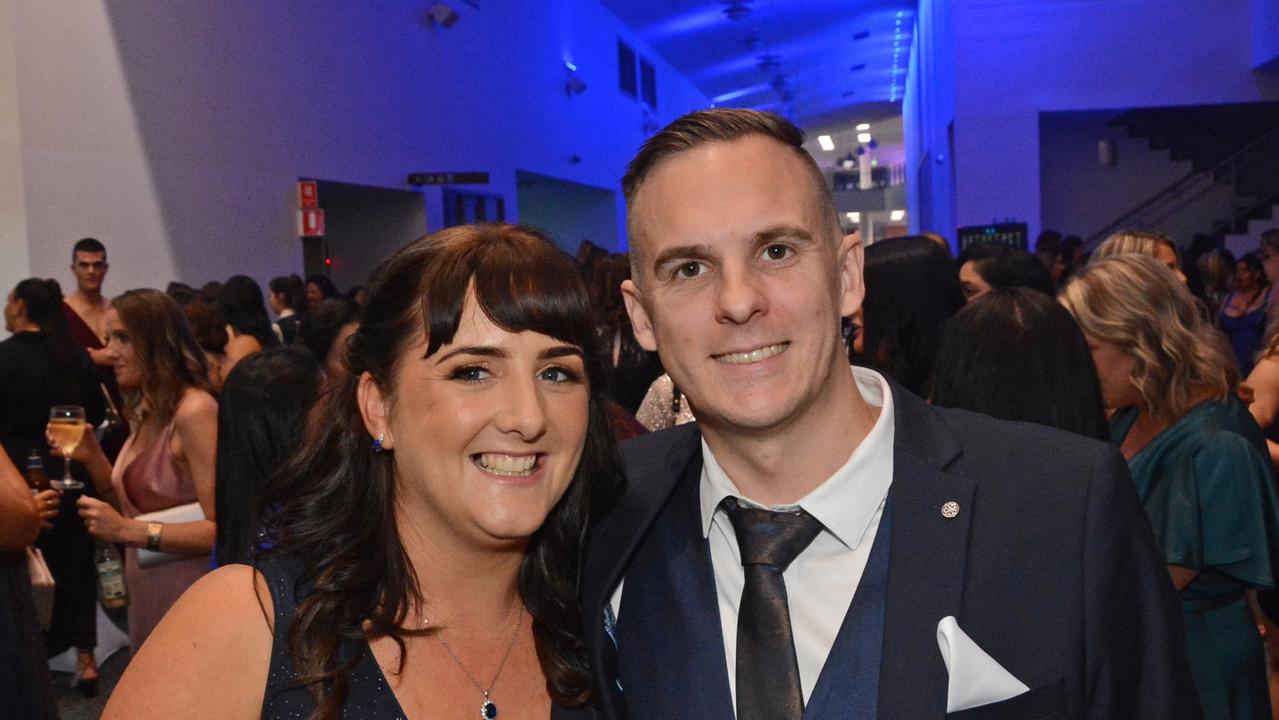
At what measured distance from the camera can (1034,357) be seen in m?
2.89

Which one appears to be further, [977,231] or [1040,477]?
[977,231]

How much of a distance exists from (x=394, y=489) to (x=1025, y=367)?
161 centimetres

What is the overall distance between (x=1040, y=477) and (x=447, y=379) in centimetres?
95

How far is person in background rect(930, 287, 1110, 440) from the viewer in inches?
112

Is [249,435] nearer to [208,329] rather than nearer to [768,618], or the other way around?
[768,618]

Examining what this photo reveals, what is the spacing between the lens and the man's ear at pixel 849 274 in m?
1.91

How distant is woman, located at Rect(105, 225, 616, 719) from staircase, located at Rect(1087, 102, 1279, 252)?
1363 cm

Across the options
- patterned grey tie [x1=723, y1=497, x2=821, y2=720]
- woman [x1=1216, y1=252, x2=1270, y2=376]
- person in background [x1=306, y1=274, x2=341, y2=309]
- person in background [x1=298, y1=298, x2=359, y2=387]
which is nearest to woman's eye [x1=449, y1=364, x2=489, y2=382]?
patterned grey tie [x1=723, y1=497, x2=821, y2=720]

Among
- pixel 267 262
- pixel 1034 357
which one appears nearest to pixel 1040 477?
pixel 1034 357

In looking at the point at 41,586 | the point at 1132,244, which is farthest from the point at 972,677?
the point at 1132,244

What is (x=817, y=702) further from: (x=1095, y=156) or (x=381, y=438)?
(x=1095, y=156)

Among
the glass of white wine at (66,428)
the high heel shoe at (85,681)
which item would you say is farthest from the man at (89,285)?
the glass of white wine at (66,428)

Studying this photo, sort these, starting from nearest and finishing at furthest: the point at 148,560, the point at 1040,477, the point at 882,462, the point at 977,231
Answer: the point at 1040,477 < the point at 882,462 < the point at 148,560 < the point at 977,231

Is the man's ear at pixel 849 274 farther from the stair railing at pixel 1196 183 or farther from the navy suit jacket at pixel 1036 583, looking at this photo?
the stair railing at pixel 1196 183
